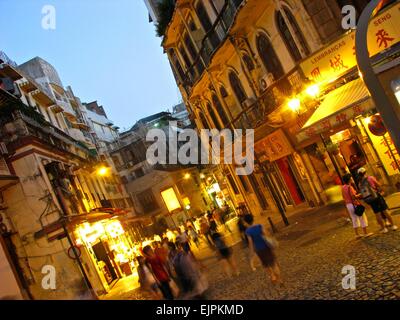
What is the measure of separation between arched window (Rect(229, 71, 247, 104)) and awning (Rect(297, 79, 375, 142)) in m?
9.39

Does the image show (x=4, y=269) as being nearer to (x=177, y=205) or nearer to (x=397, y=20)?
(x=397, y=20)

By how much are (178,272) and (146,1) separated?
30.8 m

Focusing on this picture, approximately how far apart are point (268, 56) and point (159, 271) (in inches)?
430

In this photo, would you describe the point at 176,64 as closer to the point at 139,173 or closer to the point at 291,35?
the point at 291,35

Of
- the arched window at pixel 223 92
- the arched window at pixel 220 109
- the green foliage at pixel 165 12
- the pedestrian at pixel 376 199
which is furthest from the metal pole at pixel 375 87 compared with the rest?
the green foliage at pixel 165 12

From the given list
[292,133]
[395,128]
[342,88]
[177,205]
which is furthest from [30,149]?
[177,205]

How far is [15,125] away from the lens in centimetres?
2138

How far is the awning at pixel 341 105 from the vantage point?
9.98 metres

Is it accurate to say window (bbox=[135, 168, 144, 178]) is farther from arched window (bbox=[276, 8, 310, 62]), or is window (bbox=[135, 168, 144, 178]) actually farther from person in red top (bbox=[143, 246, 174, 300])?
person in red top (bbox=[143, 246, 174, 300])

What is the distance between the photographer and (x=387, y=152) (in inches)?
524

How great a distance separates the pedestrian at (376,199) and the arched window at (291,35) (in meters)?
5.82

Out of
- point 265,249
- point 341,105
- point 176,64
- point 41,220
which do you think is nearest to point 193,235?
point 41,220

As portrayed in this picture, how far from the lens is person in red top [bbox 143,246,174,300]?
11.1m

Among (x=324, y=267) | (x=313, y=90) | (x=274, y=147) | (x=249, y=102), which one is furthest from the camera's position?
(x=274, y=147)
